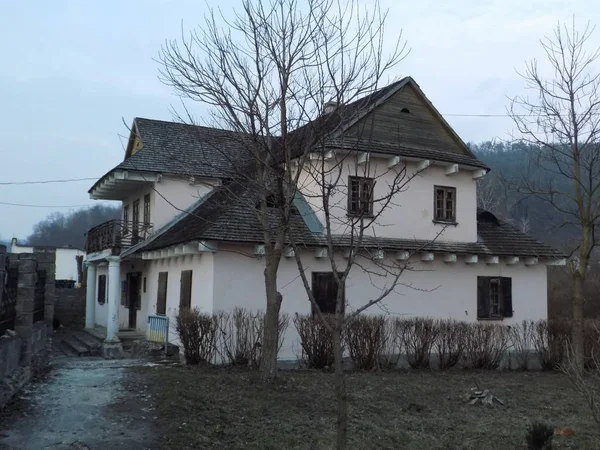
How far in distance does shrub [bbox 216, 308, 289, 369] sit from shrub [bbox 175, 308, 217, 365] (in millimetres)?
252

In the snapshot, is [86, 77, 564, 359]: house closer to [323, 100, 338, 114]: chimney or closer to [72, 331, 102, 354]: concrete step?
[72, 331, 102, 354]: concrete step

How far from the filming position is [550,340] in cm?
1636

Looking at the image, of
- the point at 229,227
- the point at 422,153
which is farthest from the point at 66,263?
the point at 422,153

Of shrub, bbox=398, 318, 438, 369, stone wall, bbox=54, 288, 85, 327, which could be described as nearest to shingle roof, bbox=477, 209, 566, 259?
shrub, bbox=398, 318, 438, 369

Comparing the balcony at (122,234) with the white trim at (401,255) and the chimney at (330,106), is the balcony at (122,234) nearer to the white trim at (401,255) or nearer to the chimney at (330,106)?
the white trim at (401,255)

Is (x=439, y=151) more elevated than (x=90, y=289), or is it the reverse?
(x=439, y=151)

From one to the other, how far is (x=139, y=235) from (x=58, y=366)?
7765 mm

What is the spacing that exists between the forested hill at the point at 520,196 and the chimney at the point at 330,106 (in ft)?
27.6

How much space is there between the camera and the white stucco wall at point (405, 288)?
627 inches

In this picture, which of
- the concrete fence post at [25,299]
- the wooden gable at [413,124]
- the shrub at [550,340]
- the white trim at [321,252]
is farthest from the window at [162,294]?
the shrub at [550,340]

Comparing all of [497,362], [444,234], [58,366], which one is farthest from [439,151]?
[58,366]

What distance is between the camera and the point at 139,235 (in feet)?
69.7

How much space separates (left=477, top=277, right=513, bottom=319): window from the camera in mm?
19484

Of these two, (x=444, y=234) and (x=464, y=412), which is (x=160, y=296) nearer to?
(x=444, y=234)
